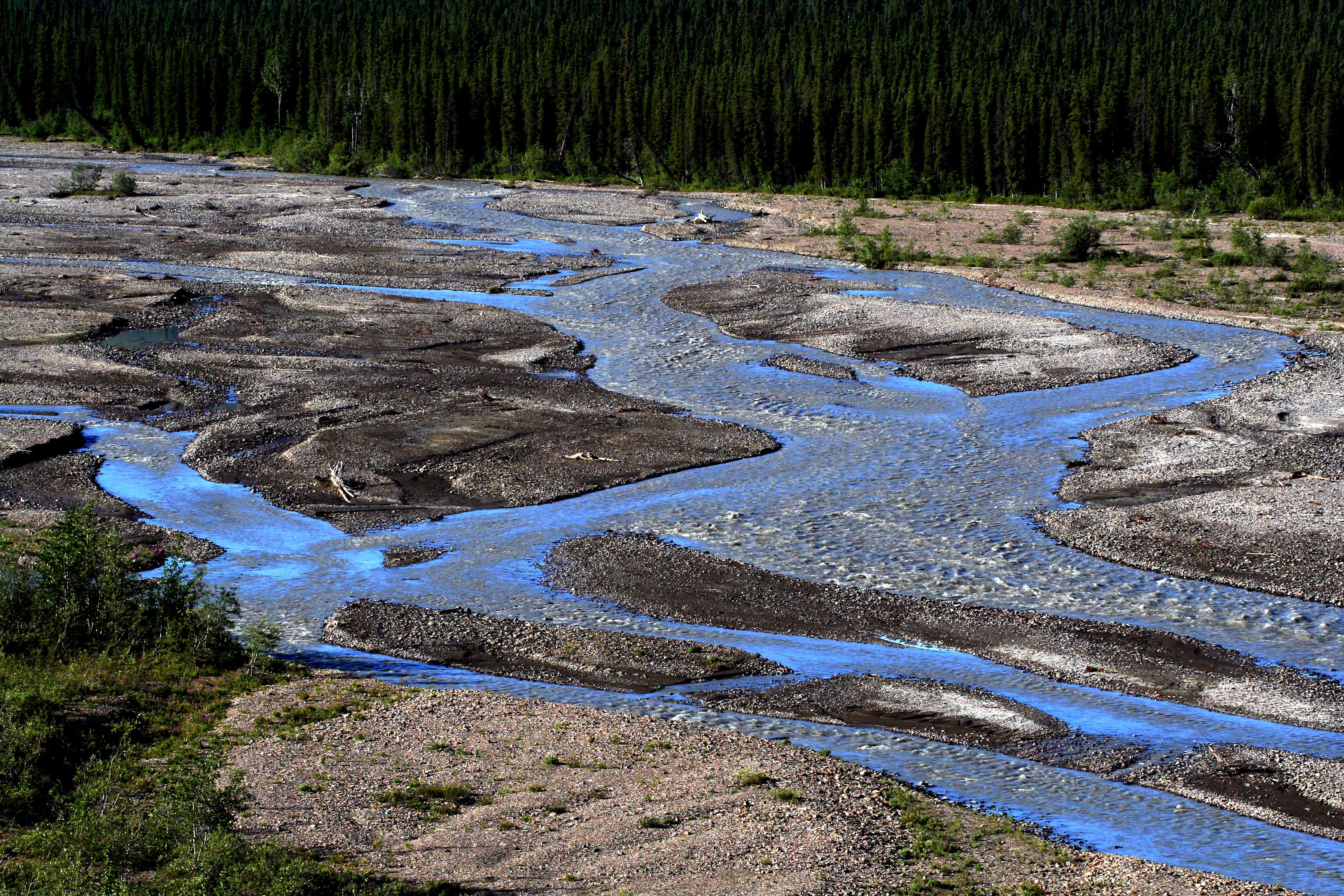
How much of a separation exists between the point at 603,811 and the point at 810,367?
20179mm

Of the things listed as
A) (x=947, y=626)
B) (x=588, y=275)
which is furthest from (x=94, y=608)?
(x=588, y=275)

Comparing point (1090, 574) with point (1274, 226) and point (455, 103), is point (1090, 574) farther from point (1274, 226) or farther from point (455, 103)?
point (455, 103)

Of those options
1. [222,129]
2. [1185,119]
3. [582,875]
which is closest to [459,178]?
[222,129]

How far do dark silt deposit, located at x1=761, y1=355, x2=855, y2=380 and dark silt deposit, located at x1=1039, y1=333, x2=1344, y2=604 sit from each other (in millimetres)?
6483

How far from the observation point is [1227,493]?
20.9 meters

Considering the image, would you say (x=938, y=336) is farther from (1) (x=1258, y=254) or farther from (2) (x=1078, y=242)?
(1) (x=1258, y=254)

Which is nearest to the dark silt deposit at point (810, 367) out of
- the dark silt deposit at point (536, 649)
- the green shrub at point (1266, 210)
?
the dark silt deposit at point (536, 649)

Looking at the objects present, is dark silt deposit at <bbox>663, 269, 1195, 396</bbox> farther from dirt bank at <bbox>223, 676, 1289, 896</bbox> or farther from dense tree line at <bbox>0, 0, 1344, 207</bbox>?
dense tree line at <bbox>0, 0, 1344, 207</bbox>

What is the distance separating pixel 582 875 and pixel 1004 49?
3934 inches

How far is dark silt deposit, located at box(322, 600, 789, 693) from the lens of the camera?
15.0 meters

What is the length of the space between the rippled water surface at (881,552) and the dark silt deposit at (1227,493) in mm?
541

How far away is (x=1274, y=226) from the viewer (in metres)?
57.8

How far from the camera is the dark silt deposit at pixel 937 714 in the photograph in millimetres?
13039

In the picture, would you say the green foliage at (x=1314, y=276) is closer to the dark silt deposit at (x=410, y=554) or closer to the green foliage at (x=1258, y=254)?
the green foliage at (x=1258, y=254)
